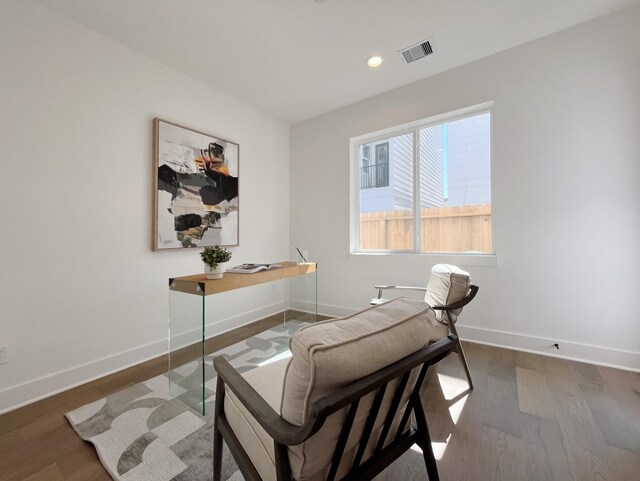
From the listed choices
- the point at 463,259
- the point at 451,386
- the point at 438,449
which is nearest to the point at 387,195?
the point at 463,259

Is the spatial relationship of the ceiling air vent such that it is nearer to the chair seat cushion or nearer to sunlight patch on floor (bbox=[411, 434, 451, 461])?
the chair seat cushion

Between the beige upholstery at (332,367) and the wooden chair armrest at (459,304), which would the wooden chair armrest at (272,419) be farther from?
the wooden chair armrest at (459,304)

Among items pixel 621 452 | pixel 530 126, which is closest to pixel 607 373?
pixel 621 452

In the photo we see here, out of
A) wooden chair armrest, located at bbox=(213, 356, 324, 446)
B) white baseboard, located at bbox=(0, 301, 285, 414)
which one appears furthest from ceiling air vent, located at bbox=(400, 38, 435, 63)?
white baseboard, located at bbox=(0, 301, 285, 414)

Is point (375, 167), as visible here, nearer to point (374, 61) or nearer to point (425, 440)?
point (374, 61)

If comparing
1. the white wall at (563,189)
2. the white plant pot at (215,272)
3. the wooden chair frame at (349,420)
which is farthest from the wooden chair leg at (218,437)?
the white wall at (563,189)

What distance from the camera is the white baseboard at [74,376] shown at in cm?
179

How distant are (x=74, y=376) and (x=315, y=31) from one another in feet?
10.9

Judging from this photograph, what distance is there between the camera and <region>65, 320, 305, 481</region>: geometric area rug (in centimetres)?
127

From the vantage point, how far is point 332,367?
0.65 m

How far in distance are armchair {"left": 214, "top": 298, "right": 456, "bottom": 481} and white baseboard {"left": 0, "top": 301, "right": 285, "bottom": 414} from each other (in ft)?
4.09

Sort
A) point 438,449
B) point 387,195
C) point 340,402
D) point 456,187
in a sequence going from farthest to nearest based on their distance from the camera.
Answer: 1. point 387,195
2. point 456,187
3. point 438,449
4. point 340,402

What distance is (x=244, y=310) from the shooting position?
3.39 meters

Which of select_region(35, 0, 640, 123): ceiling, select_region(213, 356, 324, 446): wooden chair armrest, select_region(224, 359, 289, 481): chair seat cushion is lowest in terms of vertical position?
select_region(224, 359, 289, 481): chair seat cushion
